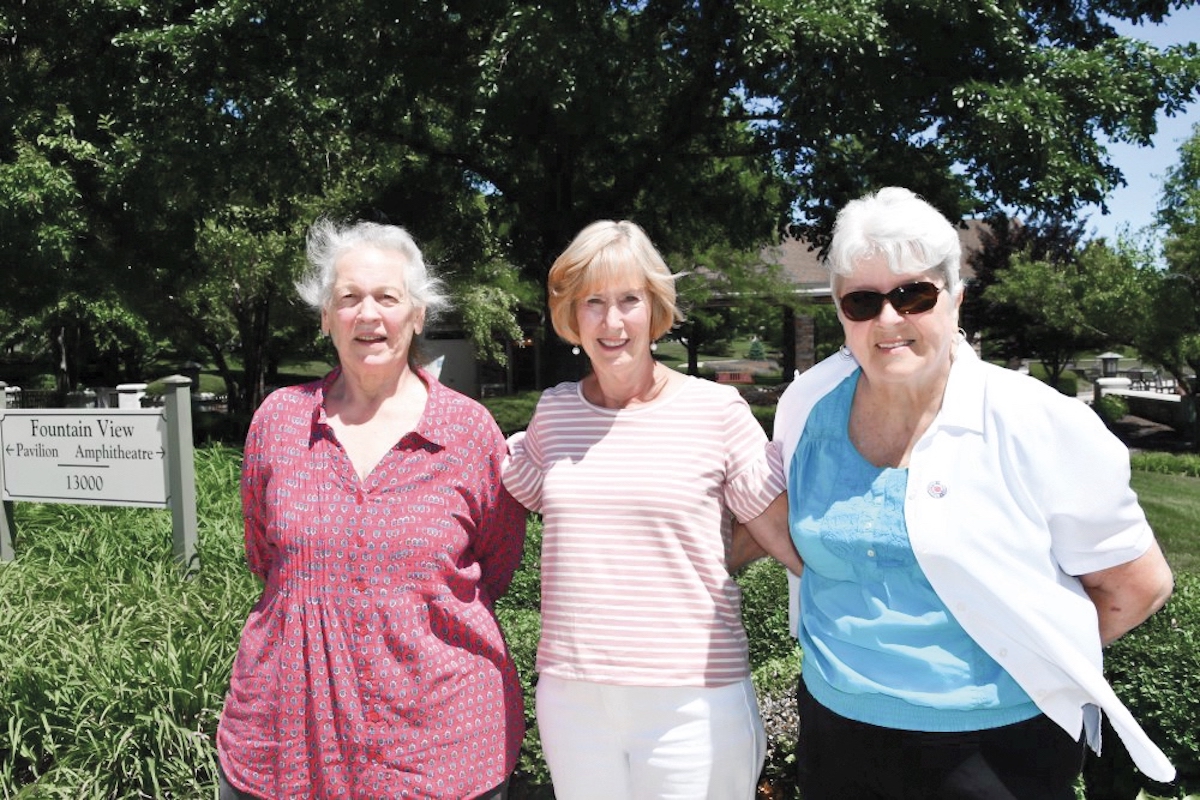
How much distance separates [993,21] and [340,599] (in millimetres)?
8419

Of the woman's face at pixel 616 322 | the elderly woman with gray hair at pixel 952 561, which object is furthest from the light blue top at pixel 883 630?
the woman's face at pixel 616 322

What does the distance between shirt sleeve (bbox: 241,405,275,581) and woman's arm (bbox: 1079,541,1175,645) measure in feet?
5.79

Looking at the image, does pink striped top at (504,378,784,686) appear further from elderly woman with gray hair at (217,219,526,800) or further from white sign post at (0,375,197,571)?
white sign post at (0,375,197,571)

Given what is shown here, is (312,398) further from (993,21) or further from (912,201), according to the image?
(993,21)

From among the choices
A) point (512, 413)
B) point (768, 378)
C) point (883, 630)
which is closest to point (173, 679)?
point (883, 630)

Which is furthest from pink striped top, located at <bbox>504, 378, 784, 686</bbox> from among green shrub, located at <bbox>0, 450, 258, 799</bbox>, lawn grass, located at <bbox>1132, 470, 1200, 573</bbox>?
lawn grass, located at <bbox>1132, 470, 1200, 573</bbox>

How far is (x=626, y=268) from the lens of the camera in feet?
7.49

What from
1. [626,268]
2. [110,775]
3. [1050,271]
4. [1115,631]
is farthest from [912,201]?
[1050,271]

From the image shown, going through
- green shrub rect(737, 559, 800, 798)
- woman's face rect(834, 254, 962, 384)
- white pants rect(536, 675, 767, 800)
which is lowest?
green shrub rect(737, 559, 800, 798)

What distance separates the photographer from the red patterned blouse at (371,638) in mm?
2207

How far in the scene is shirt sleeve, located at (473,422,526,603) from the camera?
2436mm

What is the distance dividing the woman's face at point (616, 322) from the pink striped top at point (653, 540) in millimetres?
133

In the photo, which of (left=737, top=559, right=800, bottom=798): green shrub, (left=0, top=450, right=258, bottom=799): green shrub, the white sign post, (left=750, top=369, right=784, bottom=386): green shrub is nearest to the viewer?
(left=737, top=559, right=800, bottom=798): green shrub

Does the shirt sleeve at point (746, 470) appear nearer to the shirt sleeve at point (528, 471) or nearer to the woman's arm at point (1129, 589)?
the shirt sleeve at point (528, 471)
